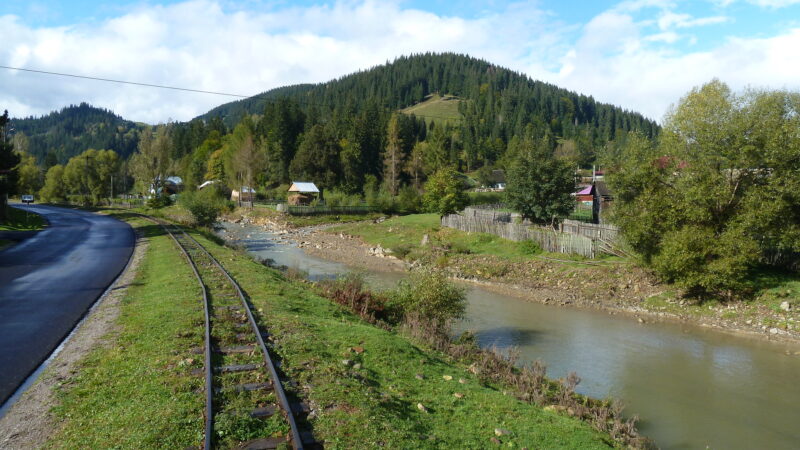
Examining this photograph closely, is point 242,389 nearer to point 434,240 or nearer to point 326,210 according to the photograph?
point 434,240

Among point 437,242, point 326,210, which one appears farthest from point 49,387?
point 326,210

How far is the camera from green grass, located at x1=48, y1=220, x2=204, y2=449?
6895mm

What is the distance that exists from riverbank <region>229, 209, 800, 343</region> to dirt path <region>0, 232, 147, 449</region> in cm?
2014

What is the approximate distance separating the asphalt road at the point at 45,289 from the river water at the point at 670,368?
13.5 meters

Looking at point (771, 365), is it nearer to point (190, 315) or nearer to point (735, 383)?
point (735, 383)

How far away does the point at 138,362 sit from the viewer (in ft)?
32.3

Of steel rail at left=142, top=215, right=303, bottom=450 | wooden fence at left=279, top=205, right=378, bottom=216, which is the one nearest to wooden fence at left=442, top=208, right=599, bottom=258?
steel rail at left=142, top=215, right=303, bottom=450

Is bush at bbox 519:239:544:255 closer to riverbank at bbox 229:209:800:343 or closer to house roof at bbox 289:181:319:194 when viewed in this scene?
riverbank at bbox 229:209:800:343

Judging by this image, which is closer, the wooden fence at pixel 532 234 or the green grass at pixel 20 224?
the wooden fence at pixel 532 234

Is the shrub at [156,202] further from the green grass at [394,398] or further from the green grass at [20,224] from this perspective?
the green grass at [394,398]

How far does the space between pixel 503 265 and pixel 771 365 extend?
16.8m

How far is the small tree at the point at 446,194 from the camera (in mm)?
47656

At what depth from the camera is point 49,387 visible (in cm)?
877

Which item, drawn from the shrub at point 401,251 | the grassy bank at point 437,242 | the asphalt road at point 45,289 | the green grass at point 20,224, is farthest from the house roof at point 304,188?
the asphalt road at point 45,289
